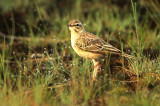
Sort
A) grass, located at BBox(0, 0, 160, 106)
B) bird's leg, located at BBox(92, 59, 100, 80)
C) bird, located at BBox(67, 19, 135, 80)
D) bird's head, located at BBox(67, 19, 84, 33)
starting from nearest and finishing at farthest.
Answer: grass, located at BBox(0, 0, 160, 106) → bird's leg, located at BBox(92, 59, 100, 80) → bird, located at BBox(67, 19, 135, 80) → bird's head, located at BBox(67, 19, 84, 33)

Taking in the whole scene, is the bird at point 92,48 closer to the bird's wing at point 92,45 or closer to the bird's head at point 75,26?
the bird's wing at point 92,45

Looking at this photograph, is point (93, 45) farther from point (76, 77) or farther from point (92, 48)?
point (76, 77)

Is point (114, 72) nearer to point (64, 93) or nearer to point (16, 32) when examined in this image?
point (64, 93)

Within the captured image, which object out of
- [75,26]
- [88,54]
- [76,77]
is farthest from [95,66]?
[75,26]

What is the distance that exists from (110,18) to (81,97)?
5.02 meters

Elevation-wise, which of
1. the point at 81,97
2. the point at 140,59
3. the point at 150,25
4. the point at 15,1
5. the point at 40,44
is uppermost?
the point at 15,1

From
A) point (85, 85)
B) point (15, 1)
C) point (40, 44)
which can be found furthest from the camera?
point (15, 1)

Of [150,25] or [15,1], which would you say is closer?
[150,25]

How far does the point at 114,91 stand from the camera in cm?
453

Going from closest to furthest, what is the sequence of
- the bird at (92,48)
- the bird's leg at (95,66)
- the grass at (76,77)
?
the grass at (76,77), the bird's leg at (95,66), the bird at (92,48)

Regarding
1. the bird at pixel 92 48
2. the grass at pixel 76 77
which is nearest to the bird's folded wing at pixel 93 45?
the bird at pixel 92 48

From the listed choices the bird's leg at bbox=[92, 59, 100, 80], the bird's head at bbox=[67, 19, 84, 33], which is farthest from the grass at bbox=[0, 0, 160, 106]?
the bird's head at bbox=[67, 19, 84, 33]

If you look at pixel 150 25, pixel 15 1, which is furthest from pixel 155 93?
pixel 15 1

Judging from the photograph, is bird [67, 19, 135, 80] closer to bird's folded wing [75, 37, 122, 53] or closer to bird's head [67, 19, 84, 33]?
bird's folded wing [75, 37, 122, 53]
